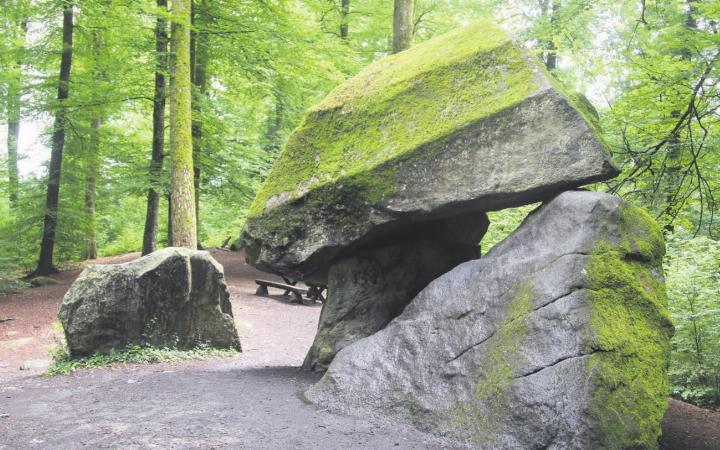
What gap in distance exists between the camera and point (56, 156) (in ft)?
48.7

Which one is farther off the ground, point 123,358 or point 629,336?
point 629,336

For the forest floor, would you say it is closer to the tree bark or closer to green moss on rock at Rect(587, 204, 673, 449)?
green moss on rock at Rect(587, 204, 673, 449)

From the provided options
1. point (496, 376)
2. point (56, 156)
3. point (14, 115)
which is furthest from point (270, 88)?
point (496, 376)

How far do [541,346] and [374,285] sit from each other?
7.83 feet

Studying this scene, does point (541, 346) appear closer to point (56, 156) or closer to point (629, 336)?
point (629, 336)

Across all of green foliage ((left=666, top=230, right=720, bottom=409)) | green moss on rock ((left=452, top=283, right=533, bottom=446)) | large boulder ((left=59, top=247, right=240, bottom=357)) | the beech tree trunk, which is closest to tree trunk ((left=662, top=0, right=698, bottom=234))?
green foliage ((left=666, top=230, right=720, bottom=409))

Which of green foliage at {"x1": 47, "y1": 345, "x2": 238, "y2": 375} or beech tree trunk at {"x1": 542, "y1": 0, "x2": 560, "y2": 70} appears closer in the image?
green foliage at {"x1": 47, "y1": 345, "x2": 238, "y2": 375}

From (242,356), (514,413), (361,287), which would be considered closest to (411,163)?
(361,287)

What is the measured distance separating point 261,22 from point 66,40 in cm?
593

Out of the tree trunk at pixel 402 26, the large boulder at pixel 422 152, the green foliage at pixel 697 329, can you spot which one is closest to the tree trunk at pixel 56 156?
the tree trunk at pixel 402 26

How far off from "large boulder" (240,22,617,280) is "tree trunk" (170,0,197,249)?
14.5 ft

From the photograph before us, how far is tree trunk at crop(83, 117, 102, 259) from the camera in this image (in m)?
15.7

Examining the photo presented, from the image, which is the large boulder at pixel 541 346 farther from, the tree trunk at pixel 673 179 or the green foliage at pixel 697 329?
the green foliage at pixel 697 329

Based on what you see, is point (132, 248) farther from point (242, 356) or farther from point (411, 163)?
point (411, 163)
